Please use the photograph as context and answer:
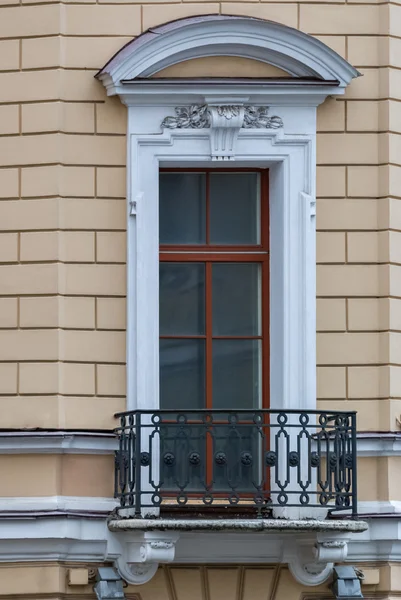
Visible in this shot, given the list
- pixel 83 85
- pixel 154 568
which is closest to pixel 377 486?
pixel 154 568

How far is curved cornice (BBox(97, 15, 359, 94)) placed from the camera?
16984 millimetres

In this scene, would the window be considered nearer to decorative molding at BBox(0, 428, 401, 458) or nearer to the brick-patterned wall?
the brick-patterned wall

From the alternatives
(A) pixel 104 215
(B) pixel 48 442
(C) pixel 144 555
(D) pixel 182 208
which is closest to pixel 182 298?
(D) pixel 182 208

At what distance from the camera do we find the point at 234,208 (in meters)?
17.5

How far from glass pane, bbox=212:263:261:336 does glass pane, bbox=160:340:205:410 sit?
0.92 ft

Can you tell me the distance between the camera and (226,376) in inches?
685

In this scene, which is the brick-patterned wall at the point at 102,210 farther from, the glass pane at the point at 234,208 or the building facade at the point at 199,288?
the glass pane at the point at 234,208

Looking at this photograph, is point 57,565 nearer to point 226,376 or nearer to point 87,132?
point 226,376

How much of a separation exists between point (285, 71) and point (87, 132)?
1.78 metres

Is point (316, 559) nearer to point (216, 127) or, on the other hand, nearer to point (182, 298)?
point (182, 298)

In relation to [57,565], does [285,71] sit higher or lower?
higher

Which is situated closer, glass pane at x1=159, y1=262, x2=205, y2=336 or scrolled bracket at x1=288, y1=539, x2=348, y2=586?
scrolled bracket at x1=288, y1=539, x2=348, y2=586

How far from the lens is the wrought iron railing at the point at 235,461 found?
53.9ft

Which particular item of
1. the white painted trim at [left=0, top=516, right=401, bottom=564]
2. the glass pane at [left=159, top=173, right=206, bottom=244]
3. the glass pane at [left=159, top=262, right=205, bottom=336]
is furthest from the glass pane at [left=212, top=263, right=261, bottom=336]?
the white painted trim at [left=0, top=516, right=401, bottom=564]
